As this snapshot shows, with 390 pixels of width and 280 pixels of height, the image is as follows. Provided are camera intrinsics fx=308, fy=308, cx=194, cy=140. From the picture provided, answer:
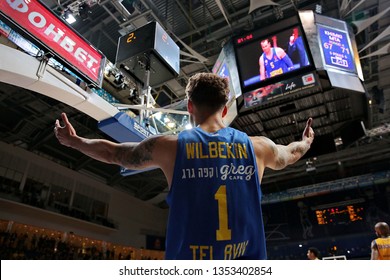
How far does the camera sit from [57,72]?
4098 mm

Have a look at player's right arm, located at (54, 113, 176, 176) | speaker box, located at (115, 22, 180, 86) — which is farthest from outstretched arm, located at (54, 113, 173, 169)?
speaker box, located at (115, 22, 180, 86)

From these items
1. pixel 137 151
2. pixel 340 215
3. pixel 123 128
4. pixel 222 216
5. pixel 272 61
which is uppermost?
pixel 272 61

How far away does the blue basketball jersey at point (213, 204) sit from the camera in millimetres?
1058

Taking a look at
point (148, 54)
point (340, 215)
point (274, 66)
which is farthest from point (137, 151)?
point (340, 215)

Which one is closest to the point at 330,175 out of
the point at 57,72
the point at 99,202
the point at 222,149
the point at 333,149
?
the point at 333,149

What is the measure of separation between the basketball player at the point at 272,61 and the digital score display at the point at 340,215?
12.3 metres

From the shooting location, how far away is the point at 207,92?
54.3 inches

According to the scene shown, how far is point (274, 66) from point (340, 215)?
1241 centimetres

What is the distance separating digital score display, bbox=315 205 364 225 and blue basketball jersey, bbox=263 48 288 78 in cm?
→ 1230

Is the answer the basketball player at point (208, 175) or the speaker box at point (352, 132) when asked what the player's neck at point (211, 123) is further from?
the speaker box at point (352, 132)

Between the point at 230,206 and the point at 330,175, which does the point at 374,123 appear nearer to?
the point at 330,175

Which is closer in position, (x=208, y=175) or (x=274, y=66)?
(x=208, y=175)

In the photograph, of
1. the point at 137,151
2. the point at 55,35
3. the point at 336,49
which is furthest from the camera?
the point at 336,49

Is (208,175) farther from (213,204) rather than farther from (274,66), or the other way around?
(274,66)
